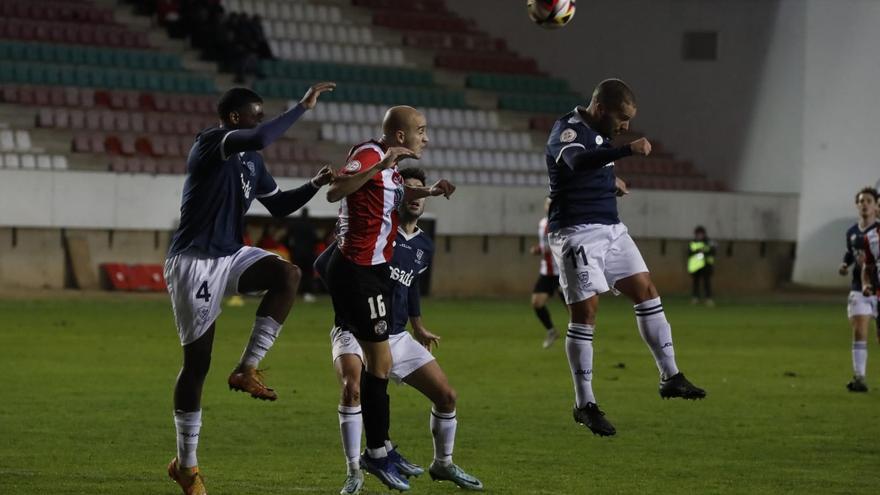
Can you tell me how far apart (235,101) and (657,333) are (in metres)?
3.14

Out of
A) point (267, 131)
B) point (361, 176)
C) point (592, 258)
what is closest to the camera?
point (267, 131)

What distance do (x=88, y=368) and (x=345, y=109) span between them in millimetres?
19323

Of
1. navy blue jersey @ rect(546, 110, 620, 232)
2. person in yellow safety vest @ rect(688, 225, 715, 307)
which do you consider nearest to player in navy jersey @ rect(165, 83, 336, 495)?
navy blue jersey @ rect(546, 110, 620, 232)

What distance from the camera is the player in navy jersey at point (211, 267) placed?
852cm

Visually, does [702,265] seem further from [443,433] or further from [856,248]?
[443,433]

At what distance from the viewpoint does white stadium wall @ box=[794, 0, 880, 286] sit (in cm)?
3750

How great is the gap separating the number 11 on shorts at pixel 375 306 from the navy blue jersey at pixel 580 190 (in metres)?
1.77

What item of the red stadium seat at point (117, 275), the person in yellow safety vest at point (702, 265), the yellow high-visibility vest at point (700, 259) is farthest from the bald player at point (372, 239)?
the yellow high-visibility vest at point (700, 259)

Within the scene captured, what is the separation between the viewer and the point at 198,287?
28.0 ft

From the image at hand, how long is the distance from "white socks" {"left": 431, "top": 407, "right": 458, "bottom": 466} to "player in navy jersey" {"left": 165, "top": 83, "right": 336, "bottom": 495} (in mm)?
1126

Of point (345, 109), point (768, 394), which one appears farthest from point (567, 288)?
point (345, 109)

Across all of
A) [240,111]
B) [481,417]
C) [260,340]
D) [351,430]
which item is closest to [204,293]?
[260,340]

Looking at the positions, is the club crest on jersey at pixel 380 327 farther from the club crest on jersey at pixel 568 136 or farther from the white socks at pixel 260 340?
the club crest on jersey at pixel 568 136

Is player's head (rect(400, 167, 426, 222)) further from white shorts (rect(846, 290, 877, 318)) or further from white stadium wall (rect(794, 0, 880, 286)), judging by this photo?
white stadium wall (rect(794, 0, 880, 286))
